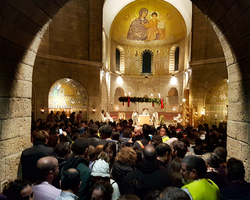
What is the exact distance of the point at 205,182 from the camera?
1998mm

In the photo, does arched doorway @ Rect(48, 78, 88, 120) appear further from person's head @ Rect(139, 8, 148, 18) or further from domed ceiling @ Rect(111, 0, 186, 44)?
person's head @ Rect(139, 8, 148, 18)

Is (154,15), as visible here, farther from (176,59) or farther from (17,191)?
(17,191)

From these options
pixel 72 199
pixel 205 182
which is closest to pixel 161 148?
pixel 205 182

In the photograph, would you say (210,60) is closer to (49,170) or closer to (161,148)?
(161,148)

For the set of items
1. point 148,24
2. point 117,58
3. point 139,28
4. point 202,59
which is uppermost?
point 148,24

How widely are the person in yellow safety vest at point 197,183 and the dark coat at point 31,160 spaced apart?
2.28 m

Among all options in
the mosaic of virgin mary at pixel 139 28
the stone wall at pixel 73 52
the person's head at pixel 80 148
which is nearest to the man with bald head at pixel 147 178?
the person's head at pixel 80 148

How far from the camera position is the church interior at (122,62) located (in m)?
3.11

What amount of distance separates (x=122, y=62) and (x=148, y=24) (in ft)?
17.2

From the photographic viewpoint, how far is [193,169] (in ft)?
6.75

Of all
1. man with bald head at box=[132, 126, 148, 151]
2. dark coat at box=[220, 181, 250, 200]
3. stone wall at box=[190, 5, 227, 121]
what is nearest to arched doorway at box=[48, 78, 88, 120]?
stone wall at box=[190, 5, 227, 121]

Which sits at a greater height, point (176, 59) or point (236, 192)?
point (176, 59)

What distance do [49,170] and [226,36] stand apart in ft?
12.7

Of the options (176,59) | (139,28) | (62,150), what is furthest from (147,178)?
(139,28)
